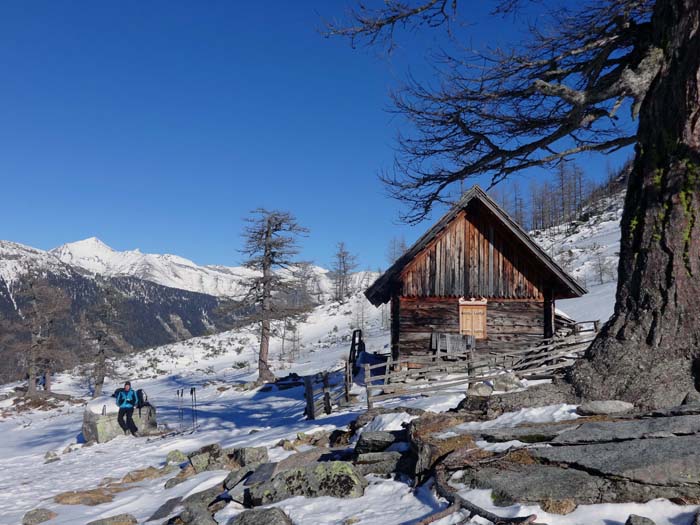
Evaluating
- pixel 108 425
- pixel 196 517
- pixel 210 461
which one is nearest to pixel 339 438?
pixel 210 461

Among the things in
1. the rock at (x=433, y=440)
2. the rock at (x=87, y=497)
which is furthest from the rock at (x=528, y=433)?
the rock at (x=87, y=497)

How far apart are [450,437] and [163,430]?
16.1 metres

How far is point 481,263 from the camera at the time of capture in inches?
676

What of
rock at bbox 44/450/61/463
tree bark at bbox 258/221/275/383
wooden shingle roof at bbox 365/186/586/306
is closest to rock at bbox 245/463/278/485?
wooden shingle roof at bbox 365/186/586/306

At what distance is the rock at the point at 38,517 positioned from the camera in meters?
8.41

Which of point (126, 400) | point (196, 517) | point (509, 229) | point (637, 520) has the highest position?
point (509, 229)

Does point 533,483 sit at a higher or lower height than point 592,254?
lower

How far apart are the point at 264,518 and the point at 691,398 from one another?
525 cm

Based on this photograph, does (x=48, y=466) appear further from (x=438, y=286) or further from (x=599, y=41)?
(x=599, y=41)

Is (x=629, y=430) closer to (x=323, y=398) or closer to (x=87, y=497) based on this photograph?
(x=87, y=497)

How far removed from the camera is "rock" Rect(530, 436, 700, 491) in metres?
3.87

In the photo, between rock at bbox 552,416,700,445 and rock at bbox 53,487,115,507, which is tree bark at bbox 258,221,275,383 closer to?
rock at bbox 53,487,115,507

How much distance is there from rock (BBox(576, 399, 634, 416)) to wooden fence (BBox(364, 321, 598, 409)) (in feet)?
17.7

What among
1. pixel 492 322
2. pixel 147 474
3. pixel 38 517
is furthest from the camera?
pixel 492 322
